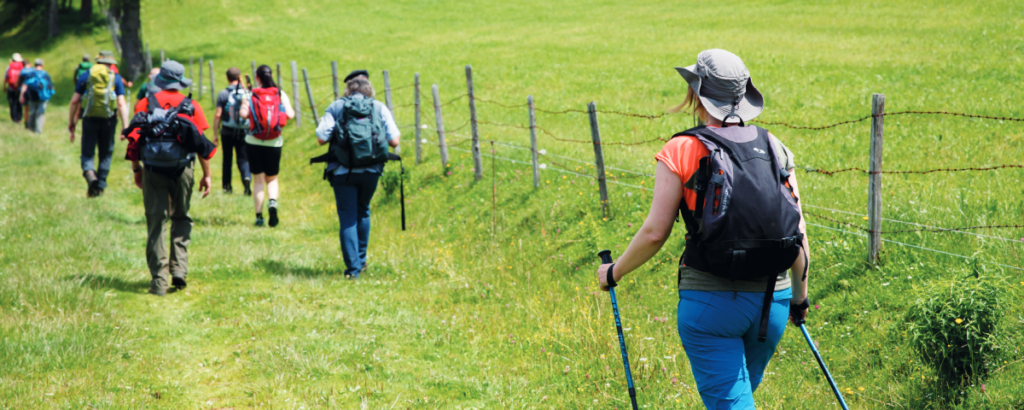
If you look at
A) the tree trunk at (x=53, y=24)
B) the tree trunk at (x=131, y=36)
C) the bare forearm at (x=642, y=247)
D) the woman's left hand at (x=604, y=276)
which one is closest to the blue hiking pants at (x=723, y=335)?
the bare forearm at (x=642, y=247)

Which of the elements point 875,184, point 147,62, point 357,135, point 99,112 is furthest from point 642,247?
point 147,62

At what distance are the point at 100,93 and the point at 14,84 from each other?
13910 millimetres

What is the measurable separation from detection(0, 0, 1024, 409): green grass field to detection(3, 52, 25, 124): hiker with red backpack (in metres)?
7.49

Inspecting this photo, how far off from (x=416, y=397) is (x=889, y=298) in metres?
3.18

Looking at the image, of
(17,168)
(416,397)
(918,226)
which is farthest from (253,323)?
(17,168)

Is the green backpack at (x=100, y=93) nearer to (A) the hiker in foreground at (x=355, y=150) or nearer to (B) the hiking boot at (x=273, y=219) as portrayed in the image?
(B) the hiking boot at (x=273, y=219)

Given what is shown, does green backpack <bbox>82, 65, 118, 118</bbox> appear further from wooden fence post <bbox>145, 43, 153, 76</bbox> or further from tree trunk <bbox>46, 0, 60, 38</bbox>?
tree trunk <bbox>46, 0, 60, 38</bbox>

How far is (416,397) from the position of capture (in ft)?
15.1

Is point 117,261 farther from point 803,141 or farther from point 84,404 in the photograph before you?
point 803,141

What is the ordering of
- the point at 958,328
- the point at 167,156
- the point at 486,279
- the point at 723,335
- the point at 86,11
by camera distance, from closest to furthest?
the point at 723,335 < the point at 958,328 < the point at 167,156 < the point at 486,279 < the point at 86,11

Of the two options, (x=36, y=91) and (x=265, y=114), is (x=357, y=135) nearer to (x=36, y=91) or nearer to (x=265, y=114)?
(x=265, y=114)

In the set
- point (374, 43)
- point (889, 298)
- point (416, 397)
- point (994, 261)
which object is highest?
point (374, 43)

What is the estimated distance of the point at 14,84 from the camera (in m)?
21.7

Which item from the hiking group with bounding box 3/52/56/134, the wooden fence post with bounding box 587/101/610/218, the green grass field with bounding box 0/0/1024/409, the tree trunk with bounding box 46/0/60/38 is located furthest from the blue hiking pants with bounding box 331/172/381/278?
the tree trunk with bounding box 46/0/60/38
